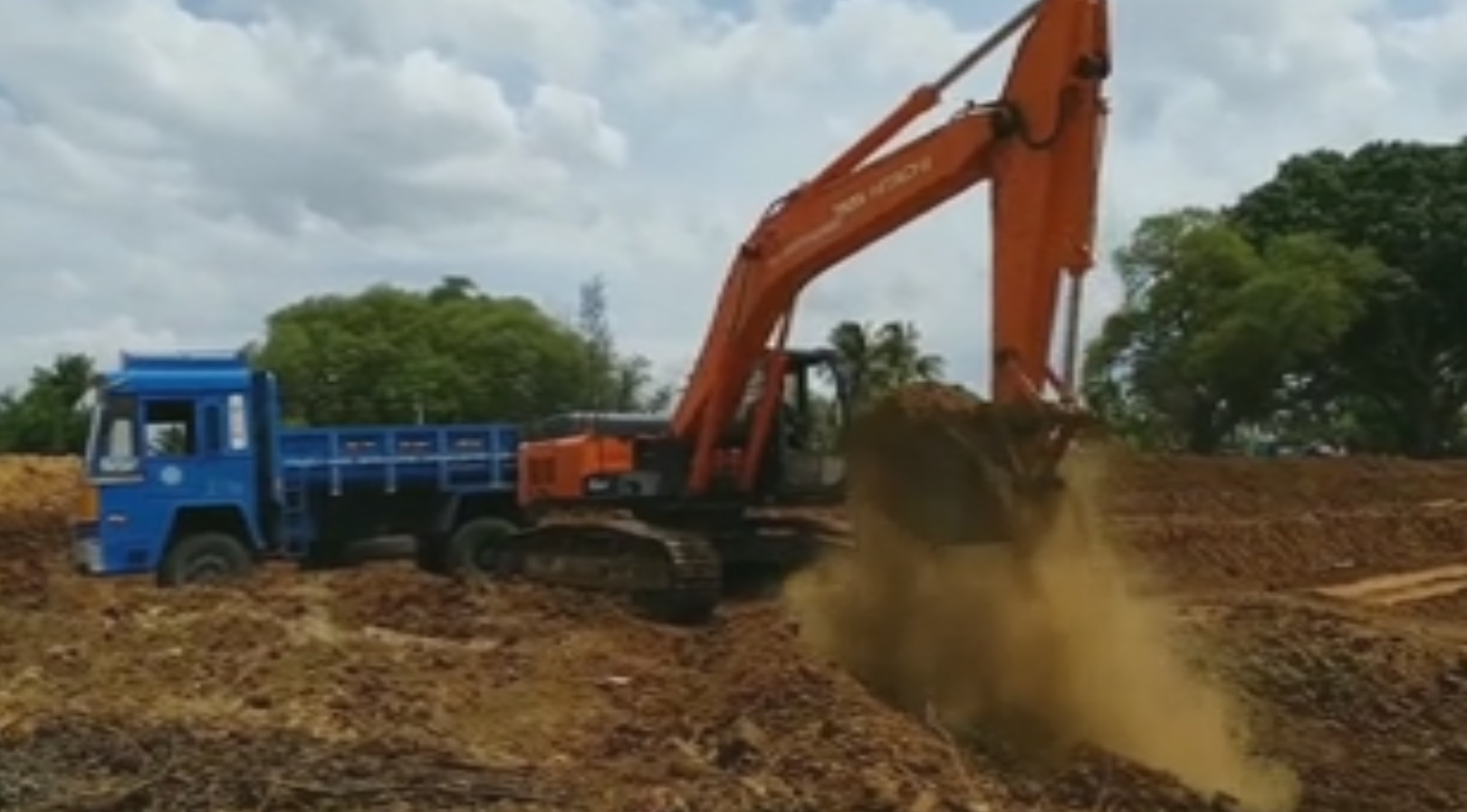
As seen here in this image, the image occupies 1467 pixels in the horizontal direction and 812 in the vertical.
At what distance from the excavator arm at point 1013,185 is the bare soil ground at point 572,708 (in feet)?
6.97

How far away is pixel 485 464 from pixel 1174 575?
7.98 metres

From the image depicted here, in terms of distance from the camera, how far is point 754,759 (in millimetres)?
9805

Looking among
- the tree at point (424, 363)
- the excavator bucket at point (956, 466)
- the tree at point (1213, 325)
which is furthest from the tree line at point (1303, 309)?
the excavator bucket at point (956, 466)

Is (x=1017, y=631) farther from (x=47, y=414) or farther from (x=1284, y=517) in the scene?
(x=47, y=414)

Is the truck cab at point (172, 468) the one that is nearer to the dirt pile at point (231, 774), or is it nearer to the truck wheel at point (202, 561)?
the truck wheel at point (202, 561)

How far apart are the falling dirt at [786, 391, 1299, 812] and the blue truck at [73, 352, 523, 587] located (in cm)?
945

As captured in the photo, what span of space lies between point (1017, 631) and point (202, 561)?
440 inches

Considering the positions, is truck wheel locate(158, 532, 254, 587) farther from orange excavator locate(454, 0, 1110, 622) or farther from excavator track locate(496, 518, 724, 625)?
excavator track locate(496, 518, 724, 625)

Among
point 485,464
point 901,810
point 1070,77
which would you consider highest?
point 1070,77

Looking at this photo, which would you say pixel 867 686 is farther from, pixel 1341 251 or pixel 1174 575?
pixel 1341 251

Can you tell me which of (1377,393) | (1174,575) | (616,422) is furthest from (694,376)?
(1377,393)

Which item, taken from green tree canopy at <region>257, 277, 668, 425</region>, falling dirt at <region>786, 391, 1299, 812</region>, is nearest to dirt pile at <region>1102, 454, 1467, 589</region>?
falling dirt at <region>786, 391, 1299, 812</region>

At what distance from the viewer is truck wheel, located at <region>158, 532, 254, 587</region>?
2038 centimetres

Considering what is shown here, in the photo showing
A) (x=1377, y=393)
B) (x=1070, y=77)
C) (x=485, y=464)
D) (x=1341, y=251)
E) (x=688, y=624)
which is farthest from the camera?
(x=1377, y=393)
